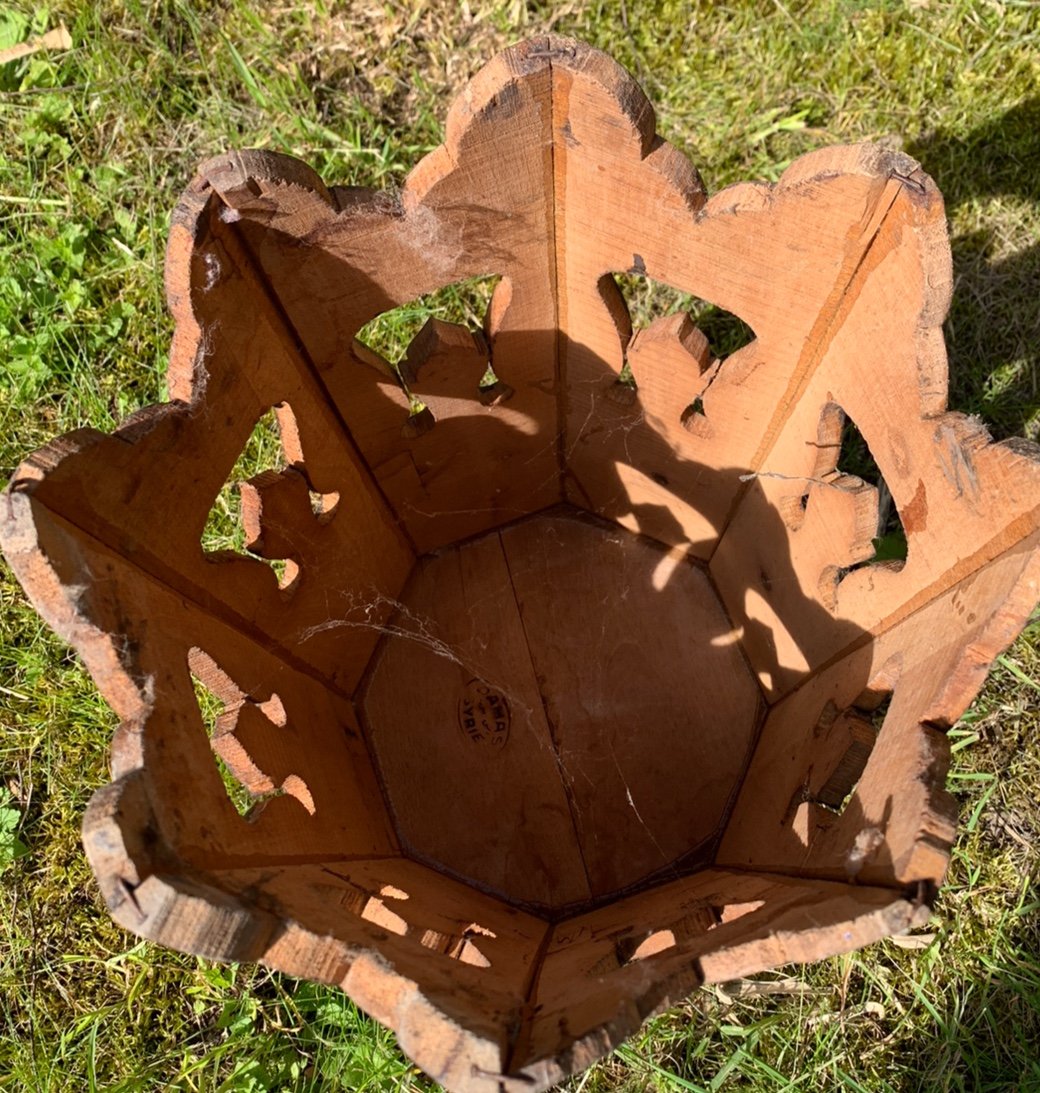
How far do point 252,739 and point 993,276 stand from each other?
1.89 m

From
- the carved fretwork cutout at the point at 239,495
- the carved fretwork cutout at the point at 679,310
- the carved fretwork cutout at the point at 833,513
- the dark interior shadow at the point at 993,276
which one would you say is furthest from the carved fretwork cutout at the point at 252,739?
the dark interior shadow at the point at 993,276

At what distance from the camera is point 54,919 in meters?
1.94

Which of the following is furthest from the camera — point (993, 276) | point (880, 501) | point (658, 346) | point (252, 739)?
point (993, 276)

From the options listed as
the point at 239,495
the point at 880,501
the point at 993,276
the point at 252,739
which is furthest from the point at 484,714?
the point at 993,276

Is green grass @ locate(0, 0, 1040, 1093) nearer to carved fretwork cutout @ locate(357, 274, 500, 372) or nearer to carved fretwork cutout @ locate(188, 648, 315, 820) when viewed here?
carved fretwork cutout @ locate(357, 274, 500, 372)

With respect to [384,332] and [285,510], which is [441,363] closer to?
[285,510]

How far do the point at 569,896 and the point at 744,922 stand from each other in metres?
0.57

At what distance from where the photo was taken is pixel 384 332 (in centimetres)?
223

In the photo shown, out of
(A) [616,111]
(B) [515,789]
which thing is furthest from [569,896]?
(A) [616,111]

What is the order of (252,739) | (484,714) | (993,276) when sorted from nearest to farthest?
(252,739), (484,714), (993,276)

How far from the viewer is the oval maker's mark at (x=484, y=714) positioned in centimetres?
172

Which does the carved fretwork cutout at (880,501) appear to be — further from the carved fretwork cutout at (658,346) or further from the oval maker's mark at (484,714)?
the oval maker's mark at (484,714)

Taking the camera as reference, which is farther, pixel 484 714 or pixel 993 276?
pixel 993 276

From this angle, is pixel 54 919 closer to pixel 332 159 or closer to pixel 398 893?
pixel 398 893
